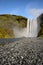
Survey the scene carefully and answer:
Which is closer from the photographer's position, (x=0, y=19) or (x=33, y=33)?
(x=33, y=33)

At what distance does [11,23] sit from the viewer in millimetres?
138500

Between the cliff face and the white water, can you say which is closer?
the white water

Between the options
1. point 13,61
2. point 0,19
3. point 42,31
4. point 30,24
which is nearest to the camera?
point 13,61

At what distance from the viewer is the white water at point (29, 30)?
399 ft

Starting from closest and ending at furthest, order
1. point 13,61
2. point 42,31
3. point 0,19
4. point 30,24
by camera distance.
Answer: point 13,61
point 42,31
point 30,24
point 0,19

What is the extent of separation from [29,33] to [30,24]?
7418mm

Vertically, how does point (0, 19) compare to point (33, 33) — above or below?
above

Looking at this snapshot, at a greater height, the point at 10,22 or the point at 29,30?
the point at 10,22

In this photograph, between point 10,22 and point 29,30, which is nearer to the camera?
point 29,30

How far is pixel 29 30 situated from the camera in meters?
128

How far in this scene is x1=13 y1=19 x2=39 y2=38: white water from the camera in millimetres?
121537

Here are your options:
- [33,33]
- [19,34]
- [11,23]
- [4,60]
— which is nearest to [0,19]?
[11,23]

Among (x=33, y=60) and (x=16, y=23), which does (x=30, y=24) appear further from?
(x=33, y=60)

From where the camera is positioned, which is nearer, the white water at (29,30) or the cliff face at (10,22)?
the white water at (29,30)
